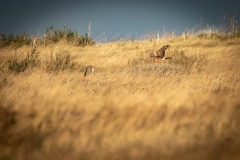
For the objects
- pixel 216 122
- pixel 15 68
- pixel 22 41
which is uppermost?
pixel 22 41

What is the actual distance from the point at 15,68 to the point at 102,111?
4.69 metres

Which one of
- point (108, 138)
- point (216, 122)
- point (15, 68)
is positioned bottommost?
point (108, 138)

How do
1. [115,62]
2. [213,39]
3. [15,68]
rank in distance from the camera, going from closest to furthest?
[15,68] → [115,62] → [213,39]

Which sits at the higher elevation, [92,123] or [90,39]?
[90,39]

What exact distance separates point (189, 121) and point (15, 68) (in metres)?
5.16

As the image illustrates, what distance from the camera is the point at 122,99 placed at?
1989mm

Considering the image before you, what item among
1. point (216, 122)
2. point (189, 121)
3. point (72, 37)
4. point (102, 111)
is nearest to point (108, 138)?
point (102, 111)

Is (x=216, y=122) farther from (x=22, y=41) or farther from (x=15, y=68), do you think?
(x=22, y=41)

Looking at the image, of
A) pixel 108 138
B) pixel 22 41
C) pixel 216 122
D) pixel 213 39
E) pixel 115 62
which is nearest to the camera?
pixel 108 138

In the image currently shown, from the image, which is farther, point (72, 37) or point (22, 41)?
point (72, 37)

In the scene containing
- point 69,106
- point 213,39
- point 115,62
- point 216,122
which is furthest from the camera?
point 213,39

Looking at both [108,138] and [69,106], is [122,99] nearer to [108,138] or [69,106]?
[69,106]

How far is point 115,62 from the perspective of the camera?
6930 millimetres

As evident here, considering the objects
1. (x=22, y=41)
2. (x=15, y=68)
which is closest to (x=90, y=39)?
(x=22, y=41)
